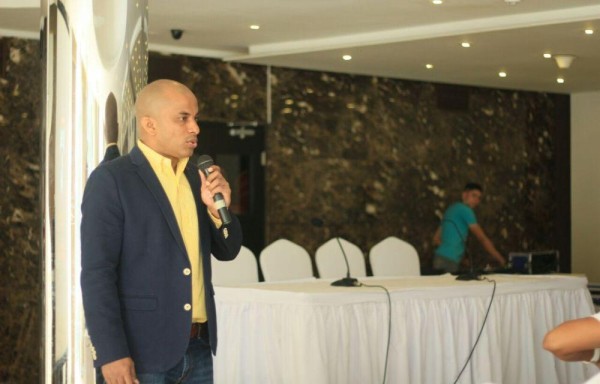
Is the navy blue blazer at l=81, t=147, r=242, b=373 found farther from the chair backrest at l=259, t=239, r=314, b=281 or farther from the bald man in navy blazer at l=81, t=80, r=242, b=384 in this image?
the chair backrest at l=259, t=239, r=314, b=281

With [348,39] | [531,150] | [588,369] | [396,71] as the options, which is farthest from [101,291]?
[531,150]

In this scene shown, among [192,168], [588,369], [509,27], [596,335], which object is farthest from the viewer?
[509,27]

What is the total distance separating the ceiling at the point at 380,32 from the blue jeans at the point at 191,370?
549 centimetres

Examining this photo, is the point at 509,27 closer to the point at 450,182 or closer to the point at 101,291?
the point at 450,182

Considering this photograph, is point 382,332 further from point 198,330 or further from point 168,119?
point 168,119

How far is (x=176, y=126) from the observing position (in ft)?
10.9

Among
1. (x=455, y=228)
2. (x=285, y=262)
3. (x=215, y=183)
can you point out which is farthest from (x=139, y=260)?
(x=455, y=228)

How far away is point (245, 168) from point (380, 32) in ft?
8.19

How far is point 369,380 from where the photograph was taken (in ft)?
20.9

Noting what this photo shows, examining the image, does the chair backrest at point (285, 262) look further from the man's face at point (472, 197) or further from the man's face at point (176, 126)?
the man's face at point (176, 126)

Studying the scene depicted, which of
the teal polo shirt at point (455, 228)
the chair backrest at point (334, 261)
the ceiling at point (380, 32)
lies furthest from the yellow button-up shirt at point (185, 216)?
the teal polo shirt at point (455, 228)

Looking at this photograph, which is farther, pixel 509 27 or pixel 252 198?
pixel 252 198

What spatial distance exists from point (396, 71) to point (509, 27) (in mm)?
3315

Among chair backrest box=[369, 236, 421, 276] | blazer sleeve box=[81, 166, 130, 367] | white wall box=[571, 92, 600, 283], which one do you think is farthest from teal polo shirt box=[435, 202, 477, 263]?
blazer sleeve box=[81, 166, 130, 367]
